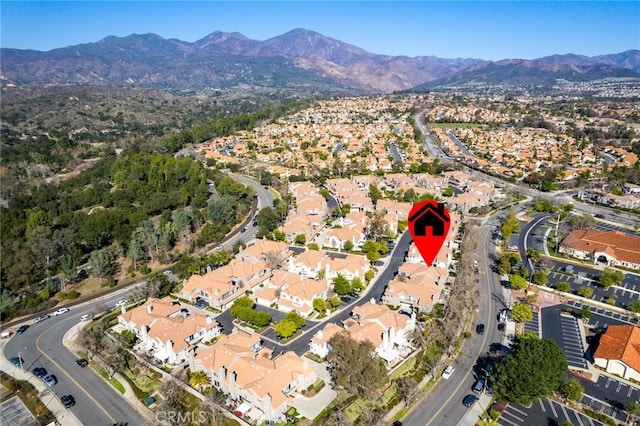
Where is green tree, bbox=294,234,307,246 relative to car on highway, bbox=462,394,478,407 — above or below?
above

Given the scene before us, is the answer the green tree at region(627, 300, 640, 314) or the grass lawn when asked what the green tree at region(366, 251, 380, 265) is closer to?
the green tree at region(627, 300, 640, 314)

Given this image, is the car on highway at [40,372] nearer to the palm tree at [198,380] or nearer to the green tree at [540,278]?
the palm tree at [198,380]

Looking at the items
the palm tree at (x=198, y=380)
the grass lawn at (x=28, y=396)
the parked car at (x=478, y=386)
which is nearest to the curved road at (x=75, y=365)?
the grass lawn at (x=28, y=396)

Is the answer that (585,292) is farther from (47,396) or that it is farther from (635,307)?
(47,396)

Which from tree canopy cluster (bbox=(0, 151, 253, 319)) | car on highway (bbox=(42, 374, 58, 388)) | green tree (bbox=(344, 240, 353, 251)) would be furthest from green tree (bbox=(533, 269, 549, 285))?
car on highway (bbox=(42, 374, 58, 388))

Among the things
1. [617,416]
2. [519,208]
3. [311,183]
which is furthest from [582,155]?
[617,416]

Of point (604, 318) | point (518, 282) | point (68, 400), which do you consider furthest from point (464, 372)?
point (68, 400)

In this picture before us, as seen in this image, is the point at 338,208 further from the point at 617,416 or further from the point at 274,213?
the point at 617,416
